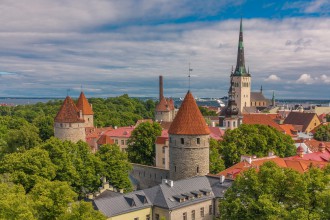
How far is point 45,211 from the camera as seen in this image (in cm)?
2200

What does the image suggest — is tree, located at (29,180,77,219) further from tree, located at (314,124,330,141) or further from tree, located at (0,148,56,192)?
tree, located at (314,124,330,141)

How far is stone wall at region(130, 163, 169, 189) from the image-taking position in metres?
41.5

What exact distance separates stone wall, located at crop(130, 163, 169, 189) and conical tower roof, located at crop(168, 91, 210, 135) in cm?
681

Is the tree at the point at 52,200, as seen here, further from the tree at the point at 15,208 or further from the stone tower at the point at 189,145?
the stone tower at the point at 189,145

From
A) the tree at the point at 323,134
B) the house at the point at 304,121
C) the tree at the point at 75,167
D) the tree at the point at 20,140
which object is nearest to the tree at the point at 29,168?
the tree at the point at 75,167

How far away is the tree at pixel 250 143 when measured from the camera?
44.1m

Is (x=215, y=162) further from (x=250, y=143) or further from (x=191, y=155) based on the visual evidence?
(x=191, y=155)

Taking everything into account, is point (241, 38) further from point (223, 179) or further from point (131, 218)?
point (131, 218)

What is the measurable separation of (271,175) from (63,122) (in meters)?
33.7

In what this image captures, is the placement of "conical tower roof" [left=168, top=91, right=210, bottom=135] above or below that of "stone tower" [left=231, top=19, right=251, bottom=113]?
below

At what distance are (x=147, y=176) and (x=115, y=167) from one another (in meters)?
7.03

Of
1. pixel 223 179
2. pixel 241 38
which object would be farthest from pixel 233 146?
pixel 241 38

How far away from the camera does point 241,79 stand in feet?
371

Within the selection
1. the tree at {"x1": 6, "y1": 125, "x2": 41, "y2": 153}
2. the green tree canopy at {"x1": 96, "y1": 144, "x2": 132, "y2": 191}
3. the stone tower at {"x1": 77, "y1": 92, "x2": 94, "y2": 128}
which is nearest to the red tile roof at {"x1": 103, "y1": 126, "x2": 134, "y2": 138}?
the stone tower at {"x1": 77, "y1": 92, "x2": 94, "y2": 128}
